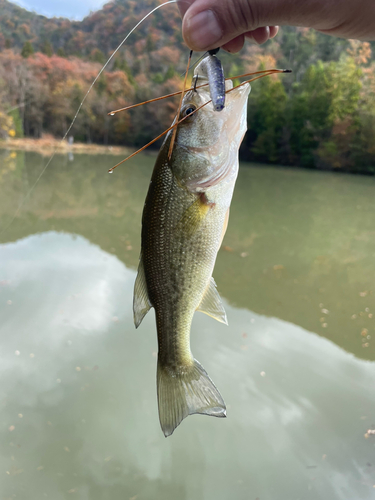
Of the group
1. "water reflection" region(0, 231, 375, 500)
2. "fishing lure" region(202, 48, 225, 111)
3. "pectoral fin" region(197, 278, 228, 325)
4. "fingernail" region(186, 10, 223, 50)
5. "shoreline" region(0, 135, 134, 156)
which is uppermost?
"fingernail" region(186, 10, 223, 50)

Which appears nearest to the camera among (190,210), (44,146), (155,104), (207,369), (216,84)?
(216,84)

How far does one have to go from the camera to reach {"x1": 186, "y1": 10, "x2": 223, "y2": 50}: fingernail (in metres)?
1.23

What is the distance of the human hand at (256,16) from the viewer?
124 cm

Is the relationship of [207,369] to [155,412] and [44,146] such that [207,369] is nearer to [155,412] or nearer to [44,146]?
[155,412]

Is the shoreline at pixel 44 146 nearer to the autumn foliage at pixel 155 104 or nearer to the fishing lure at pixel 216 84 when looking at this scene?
the autumn foliage at pixel 155 104

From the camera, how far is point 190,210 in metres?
1.19

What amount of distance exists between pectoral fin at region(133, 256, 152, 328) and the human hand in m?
0.86

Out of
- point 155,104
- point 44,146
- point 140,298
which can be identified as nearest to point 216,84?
point 140,298

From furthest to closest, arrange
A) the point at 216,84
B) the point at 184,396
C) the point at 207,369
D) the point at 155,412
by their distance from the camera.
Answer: the point at 207,369, the point at 155,412, the point at 184,396, the point at 216,84

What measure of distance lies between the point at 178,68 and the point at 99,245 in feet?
122

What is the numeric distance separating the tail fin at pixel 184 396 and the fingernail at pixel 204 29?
46.9 inches

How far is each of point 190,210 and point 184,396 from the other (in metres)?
0.68

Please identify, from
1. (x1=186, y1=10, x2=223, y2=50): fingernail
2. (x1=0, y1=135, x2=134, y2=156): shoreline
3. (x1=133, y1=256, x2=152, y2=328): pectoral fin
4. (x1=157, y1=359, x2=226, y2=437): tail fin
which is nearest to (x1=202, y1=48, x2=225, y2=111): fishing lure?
(x1=186, y1=10, x2=223, y2=50): fingernail

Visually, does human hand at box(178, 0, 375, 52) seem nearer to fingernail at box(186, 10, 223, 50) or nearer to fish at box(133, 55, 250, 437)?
fingernail at box(186, 10, 223, 50)
